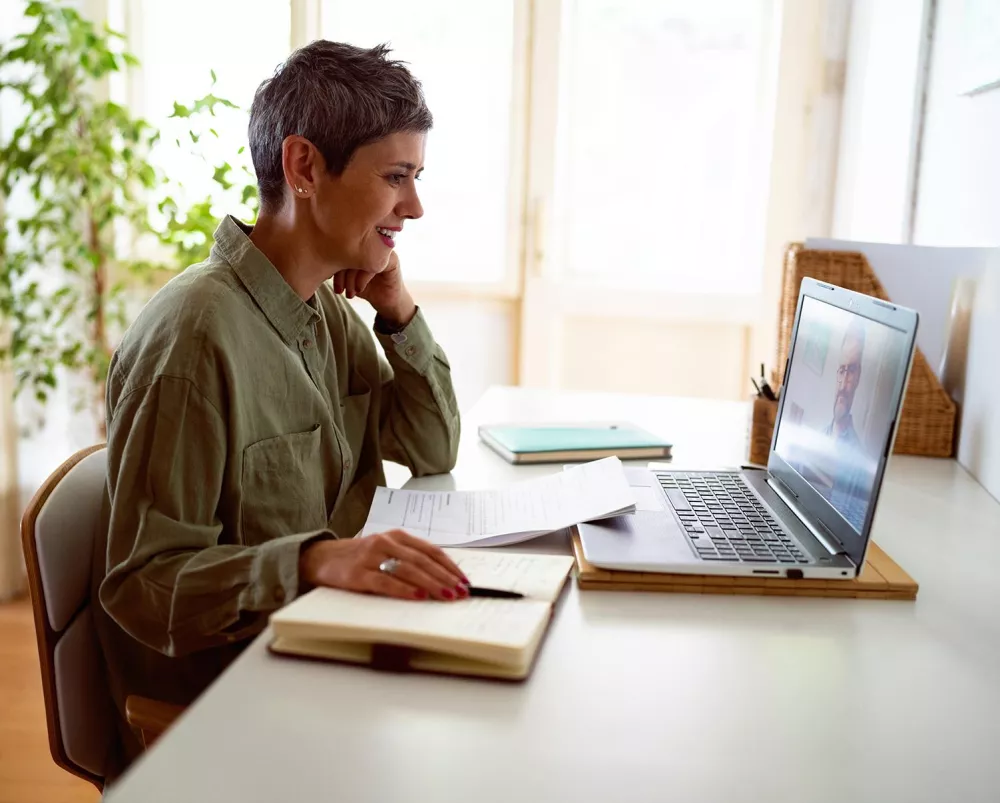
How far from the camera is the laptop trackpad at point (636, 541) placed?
0.99 meters

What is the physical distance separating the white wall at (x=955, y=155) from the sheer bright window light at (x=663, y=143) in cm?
98

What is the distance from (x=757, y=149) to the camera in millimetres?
2920

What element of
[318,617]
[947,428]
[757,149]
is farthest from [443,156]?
[318,617]

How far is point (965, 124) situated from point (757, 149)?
1237 mm

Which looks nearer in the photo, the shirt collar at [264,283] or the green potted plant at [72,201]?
the shirt collar at [264,283]

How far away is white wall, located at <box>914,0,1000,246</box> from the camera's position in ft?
5.07

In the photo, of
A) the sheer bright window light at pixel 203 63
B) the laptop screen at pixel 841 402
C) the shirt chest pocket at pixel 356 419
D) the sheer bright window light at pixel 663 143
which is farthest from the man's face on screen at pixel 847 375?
the sheer bright window light at pixel 203 63

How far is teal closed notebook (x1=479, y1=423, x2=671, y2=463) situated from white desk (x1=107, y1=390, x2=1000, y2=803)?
560 mm

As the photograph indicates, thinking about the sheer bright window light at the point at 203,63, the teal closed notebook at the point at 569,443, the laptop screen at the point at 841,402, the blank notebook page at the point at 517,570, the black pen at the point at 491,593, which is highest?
the sheer bright window light at the point at 203,63

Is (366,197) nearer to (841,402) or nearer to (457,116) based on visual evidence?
(841,402)

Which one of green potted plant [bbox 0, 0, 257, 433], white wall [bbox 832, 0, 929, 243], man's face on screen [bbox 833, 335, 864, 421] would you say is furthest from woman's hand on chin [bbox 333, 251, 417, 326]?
green potted plant [bbox 0, 0, 257, 433]

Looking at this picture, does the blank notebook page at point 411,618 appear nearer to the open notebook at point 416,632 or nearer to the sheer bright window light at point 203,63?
the open notebook at point 416,632

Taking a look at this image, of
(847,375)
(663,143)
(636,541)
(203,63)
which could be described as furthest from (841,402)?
(203,63)

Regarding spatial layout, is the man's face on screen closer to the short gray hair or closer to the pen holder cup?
the pen holder cup
